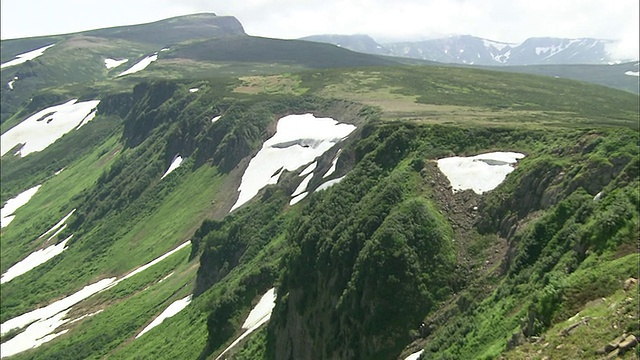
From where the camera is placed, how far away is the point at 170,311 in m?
68.2

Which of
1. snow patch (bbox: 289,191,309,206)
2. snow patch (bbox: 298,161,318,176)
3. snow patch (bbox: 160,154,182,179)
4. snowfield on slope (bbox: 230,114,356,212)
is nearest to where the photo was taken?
snow patch (bbox: 289,191,309,206)

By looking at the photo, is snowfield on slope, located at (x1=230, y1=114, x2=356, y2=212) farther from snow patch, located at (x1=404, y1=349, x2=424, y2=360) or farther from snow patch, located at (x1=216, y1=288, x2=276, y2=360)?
snow patch, located at (x1=404, y1=349, x2=424, y2=360)

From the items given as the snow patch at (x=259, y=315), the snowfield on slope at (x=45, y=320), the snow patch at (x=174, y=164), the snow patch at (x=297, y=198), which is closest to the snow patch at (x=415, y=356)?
the snow patch at (x=259, y=315)

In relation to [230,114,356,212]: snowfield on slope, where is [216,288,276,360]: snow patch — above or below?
below

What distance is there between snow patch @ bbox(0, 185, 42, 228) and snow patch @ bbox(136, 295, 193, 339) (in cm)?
9744

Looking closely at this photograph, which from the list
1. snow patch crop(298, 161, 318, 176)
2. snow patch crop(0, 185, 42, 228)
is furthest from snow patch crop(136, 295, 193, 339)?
snow patch crop(0, 185, 42, 228)

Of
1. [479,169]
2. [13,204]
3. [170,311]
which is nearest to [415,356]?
[479,169]

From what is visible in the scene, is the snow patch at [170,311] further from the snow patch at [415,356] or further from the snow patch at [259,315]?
the snow patch at [415,356]

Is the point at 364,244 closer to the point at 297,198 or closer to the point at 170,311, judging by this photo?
the point at 297,198

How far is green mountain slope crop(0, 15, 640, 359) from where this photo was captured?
2430 centimetres

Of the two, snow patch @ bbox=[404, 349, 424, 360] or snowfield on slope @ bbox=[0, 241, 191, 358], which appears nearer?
snow patch @ bbox=[404, 349, 424, 360]

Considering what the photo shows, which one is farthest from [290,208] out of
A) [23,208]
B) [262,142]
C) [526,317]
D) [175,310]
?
[23,208]

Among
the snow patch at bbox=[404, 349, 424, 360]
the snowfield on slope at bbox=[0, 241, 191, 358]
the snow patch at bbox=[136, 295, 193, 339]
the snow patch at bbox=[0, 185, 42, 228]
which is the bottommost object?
the snow patch at bbox=[0, 185, 42, 228]

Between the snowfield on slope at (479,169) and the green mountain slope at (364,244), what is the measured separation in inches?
37.5
